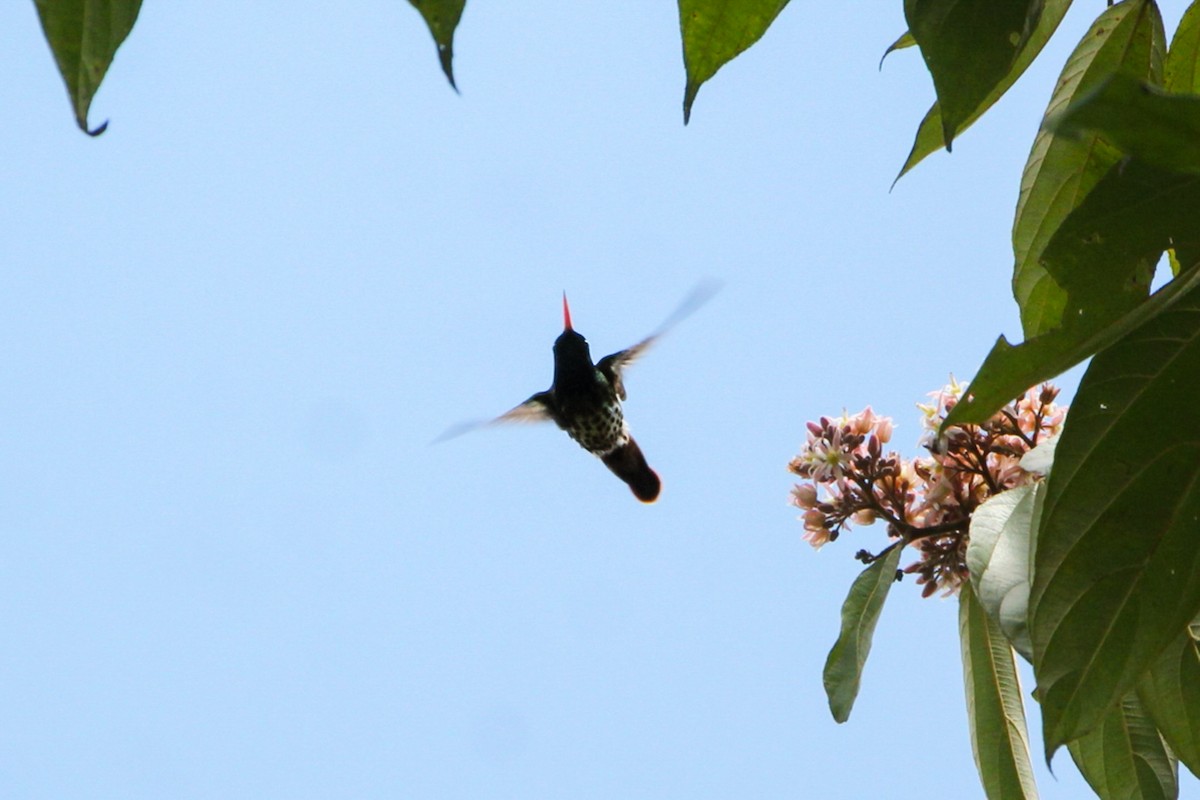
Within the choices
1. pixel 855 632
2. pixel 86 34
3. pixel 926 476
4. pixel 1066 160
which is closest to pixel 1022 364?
pixel 1066 160

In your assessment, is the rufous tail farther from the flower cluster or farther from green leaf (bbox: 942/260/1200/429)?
green leaf (bbox: 942/260/1200/429)

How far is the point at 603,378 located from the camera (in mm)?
4059

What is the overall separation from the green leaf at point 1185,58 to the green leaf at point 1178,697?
0.56 metres

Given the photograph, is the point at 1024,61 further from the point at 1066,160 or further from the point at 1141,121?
the point at 1141,121

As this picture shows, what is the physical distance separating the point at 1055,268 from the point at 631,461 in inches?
127

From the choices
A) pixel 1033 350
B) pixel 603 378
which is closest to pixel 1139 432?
pixel 1033 350

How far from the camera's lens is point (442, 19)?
77 cm

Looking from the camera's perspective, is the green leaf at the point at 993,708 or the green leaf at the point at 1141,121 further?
the green leaf at the point at 993,708

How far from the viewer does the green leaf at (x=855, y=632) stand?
1835 mm

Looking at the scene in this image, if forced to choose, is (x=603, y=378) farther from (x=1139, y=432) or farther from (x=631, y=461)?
(x=1139, y=432)

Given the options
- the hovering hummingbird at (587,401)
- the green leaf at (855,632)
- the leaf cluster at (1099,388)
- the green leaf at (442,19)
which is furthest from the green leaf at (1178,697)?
the hovering hummingbird at (587,401)

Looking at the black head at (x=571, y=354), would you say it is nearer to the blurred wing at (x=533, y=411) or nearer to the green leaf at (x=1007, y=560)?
the blurred wing at (x=533, y=411)

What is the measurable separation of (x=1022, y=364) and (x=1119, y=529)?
153 millimetres

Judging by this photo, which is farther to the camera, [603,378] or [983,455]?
[603,378]
